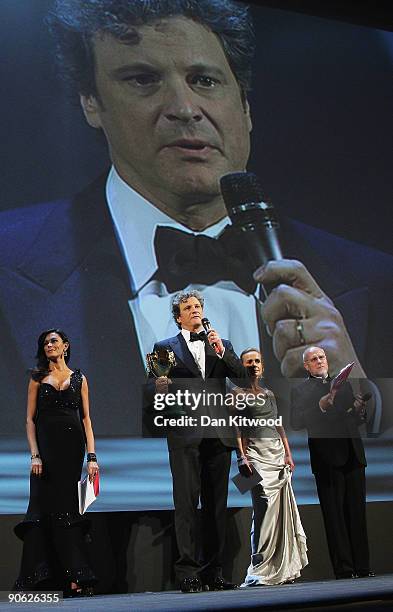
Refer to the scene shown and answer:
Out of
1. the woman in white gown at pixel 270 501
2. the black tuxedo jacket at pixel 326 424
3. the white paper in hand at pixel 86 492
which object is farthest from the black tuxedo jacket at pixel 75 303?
the white paper in hand at pixel 86 492

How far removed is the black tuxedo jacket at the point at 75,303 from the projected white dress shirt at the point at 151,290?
0.05 m

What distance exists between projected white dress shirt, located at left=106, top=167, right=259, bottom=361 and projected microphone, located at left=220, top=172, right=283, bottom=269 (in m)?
0.17

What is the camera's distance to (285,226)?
5.22 meters

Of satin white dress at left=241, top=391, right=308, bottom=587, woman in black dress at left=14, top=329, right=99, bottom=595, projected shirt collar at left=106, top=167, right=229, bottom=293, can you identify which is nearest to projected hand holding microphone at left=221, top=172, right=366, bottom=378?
projected shirt collar at left=106, top=167, right=229, bottom=293

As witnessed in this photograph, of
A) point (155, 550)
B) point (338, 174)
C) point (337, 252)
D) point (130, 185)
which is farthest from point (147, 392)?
point (338, 174)

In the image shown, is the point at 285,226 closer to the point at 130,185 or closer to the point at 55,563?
the point at 130,185

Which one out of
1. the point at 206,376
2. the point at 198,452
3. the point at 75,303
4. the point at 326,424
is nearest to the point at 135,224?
the point at 75,303

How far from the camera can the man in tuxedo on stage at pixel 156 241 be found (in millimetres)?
4668

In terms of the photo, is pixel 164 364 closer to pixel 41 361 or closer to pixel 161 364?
pixel 161 364

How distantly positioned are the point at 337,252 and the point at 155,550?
1.96 m

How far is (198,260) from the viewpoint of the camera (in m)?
4.98

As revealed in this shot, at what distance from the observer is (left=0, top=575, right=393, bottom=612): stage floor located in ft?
10.9

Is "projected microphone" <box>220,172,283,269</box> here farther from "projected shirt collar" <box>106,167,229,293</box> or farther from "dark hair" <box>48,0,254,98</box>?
"dark hair" <box>48,0,254,98</box>

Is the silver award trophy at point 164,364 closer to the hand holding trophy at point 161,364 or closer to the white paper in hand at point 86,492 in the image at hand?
the hand holding trophy at point 161,364
